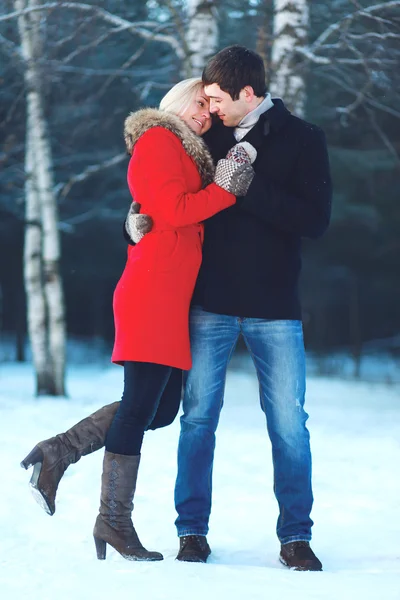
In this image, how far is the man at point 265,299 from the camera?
3.57m

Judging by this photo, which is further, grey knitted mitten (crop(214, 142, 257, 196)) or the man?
the man

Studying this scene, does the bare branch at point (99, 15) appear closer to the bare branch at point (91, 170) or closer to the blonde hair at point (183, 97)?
the bare branch at point (91, 170)

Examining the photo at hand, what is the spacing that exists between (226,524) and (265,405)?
34.2 inches

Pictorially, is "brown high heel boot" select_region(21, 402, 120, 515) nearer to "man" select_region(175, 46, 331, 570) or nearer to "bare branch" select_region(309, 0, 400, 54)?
"man" select_region(175, 46, 331, 570)

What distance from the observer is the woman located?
3.42 metres

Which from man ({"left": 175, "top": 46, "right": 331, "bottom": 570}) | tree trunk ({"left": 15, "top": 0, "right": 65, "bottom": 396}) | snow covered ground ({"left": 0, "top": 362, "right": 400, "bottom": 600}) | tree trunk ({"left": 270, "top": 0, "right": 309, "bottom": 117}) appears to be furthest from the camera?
tree trunk ({"left": 15, "top": 0, "right": 65, "bottom": 396})

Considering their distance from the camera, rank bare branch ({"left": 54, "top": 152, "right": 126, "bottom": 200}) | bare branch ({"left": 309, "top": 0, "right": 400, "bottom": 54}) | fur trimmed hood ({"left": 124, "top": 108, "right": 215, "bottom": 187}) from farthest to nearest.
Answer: bare branch ({"left": 54, "top": 152, "right": 126, "bottom": 200}), bare branch ({"left": 309, "top": 0, "right": 400, "bottom": 54}), fur trimmed hood ({"left": 124, "top": 108, "right": 215, "bottom": 187})

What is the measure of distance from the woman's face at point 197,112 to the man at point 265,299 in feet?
0.14

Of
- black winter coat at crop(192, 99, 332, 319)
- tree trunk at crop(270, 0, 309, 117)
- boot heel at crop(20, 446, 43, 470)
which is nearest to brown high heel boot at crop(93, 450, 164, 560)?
boot heel at crop(20, 446, 43, 470)

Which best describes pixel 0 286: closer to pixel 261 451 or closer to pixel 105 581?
pixel 261 451

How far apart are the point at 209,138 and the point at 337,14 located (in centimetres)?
763

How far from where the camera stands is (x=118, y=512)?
11.3 feet

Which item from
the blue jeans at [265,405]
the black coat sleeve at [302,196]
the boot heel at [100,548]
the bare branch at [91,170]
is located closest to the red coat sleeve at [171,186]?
the black coat sleeve at [302,196]

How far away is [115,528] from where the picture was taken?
3447mm
